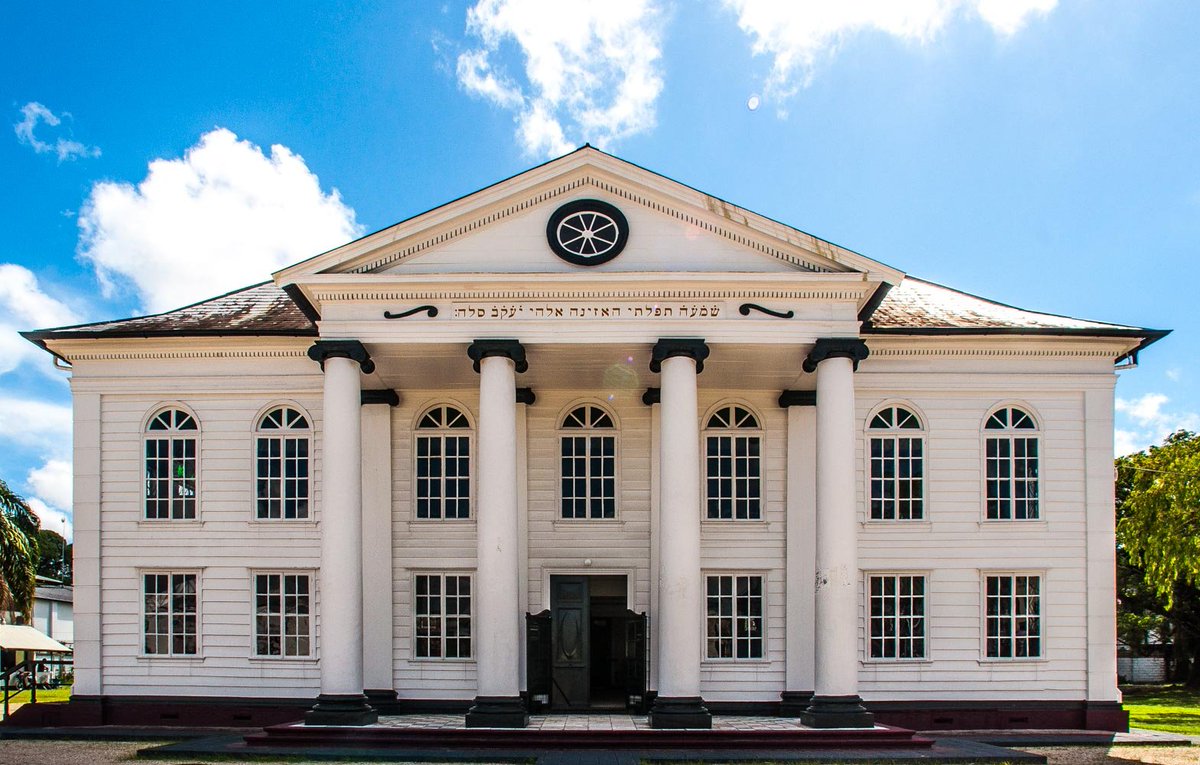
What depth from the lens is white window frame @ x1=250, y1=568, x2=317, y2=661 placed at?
22141mm

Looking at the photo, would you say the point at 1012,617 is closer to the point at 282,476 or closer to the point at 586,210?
the point at 586,210

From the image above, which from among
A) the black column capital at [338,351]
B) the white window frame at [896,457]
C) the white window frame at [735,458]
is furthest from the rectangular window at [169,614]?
the white window frame at [896,457]

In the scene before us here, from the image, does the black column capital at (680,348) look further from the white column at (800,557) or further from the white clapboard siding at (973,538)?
the white clapboard siding at (973,538)

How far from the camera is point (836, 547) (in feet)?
61.8

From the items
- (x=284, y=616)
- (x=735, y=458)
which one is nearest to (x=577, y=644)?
(x=735, y=458)

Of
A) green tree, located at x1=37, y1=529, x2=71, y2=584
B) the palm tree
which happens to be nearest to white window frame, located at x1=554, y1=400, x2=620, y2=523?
the palm tree

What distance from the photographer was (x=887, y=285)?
19500mm

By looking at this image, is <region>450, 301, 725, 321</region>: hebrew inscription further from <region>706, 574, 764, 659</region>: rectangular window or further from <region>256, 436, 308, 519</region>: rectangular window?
<region>706, 574, 764, 659</region>: rectangular window

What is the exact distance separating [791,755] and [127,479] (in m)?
14.9

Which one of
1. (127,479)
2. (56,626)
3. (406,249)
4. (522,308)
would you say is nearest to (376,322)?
(406,249)

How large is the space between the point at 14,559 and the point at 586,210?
21.0m

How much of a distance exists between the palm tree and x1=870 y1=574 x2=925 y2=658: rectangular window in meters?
23.3

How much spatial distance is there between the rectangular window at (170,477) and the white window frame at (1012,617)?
1682 cm

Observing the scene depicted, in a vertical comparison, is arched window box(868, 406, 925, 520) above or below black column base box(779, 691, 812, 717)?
above
